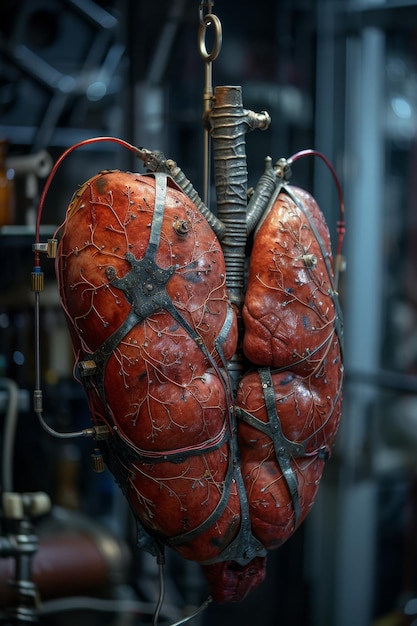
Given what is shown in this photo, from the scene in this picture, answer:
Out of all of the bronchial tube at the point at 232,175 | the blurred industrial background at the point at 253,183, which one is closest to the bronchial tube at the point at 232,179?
the bronchial tube at the point at 232,175

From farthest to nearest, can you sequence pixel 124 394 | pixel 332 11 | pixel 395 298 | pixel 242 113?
1. pixel 395 298
2. pixel 332 11
3. pixel 242 113
4. pixel 124 394

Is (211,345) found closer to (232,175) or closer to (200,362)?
(200,362)

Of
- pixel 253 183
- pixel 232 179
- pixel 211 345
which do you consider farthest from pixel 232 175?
pixel 253 183

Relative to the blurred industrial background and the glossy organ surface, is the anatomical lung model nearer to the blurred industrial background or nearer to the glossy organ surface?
the glossy organ surface

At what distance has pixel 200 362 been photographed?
3.68ft

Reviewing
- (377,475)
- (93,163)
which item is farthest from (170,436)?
(377,475)

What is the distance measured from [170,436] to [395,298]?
201 centimetres

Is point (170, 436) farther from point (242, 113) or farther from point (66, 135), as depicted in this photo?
point (66, 135)

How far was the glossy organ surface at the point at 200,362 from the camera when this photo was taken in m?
1.09

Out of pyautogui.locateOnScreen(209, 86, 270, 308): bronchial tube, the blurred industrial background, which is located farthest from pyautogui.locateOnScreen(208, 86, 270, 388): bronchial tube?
the blurred industrial background

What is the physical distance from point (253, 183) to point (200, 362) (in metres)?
1.31

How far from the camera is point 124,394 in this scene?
109cm

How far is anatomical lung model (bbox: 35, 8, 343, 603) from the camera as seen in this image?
1090mm

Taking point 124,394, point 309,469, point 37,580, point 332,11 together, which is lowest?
point 37,580
